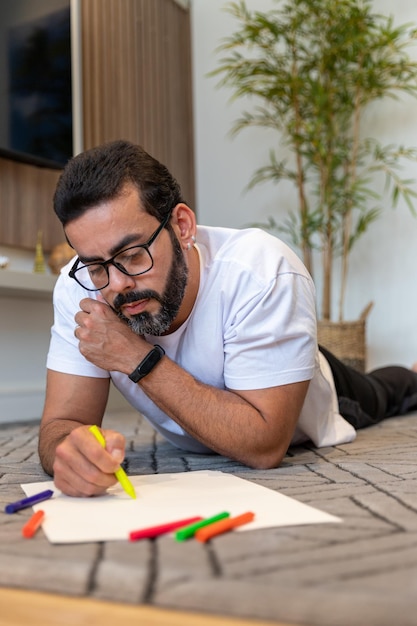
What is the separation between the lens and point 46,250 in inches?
117

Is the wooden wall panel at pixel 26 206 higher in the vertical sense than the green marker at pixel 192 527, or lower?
higher

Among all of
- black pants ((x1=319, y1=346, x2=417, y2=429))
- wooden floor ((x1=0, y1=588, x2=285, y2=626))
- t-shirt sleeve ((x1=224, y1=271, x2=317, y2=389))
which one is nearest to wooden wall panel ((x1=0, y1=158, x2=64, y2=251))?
black pants ((x1=319, y1=346, x2=417, y2=429))

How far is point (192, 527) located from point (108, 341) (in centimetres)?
51

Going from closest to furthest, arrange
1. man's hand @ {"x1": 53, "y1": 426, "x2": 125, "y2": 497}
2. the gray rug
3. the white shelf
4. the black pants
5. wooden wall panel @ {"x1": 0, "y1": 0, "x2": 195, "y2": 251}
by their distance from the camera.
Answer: the gray rug, man's hand @ {"x1": 53, "y1": 426, "x2": 125, "y2": 497}, the black pants, the white shelf, wooden wall panel @ {"x1": 0, "y1": 0, "x2": 195, "y2": 251}

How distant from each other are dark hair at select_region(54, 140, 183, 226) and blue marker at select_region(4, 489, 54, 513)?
0.45 metres

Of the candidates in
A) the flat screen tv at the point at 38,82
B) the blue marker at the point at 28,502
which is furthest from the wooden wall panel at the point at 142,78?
the blue marker at the point at 28,502

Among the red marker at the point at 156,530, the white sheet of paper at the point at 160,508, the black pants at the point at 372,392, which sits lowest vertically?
the black pants at the point at 372,392

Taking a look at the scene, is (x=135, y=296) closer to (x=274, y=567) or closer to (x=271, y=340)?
(x=271, y=340)

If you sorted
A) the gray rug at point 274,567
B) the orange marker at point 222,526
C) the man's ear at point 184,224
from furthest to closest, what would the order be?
the man's ear at point 184,224
the orange marker at point 222,526
the gray rug at point 274,567

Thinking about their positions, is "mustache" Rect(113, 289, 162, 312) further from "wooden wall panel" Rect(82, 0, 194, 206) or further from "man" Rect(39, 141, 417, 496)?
"wooden wall panel" Rect(82, 0, 194, 206)

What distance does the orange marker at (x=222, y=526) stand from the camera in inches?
30.1

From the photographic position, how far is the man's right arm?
0.94 metres

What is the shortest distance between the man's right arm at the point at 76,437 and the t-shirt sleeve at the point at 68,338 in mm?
14

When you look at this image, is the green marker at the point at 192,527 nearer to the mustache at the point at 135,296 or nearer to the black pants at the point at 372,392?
the mustache at the point at 135,296
